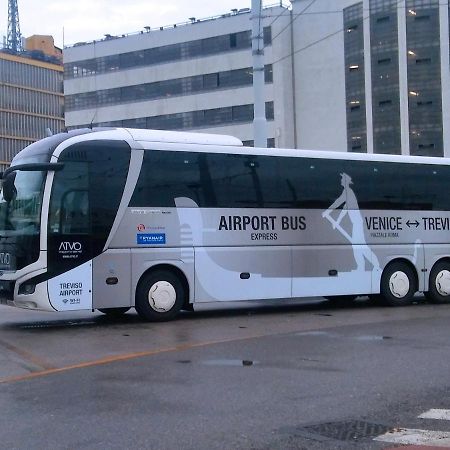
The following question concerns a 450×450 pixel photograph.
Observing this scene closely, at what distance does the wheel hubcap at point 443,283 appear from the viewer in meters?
17.5

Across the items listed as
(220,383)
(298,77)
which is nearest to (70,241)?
(220,383)

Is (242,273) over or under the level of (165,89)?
under

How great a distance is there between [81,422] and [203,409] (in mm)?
1197

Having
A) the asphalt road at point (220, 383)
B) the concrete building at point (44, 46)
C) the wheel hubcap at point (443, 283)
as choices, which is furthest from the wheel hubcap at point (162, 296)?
the concrete building at point (44, 46)

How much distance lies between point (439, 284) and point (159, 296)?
744 cm

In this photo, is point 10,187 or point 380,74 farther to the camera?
point 380,74

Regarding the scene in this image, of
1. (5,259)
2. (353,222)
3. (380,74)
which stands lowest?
(5,259)

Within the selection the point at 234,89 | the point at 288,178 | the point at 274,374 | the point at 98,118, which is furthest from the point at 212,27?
the point at 274,374

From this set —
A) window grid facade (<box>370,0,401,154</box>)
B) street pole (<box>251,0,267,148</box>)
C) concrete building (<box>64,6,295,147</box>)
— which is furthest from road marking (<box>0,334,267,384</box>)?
concrete building (<box>64,6,295,147</box>)

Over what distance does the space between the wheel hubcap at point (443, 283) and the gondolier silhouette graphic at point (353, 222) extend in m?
2.12

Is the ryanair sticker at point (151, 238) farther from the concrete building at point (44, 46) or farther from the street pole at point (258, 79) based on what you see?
the concrete building at point (44, 46)

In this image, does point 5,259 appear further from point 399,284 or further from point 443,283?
point 443,283

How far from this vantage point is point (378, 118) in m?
63.0

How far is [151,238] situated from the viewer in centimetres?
1386
